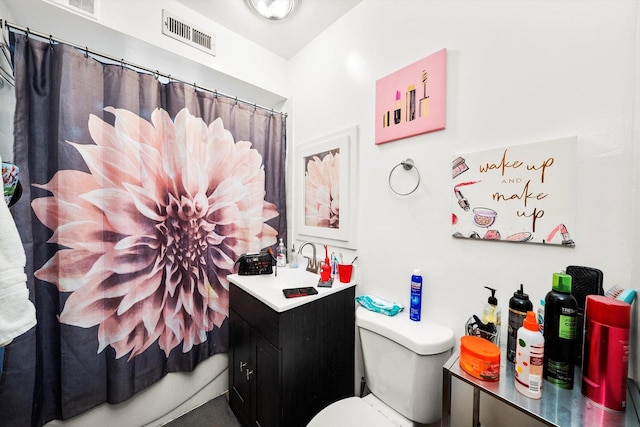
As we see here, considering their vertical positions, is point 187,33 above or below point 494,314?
above

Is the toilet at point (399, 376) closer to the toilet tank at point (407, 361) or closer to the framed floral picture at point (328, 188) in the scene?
the toilet tank at point (407, 361)

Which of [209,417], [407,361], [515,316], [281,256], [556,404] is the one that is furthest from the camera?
[281,256]

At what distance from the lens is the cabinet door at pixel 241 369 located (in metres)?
1.28

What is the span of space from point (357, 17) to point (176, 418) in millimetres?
2666

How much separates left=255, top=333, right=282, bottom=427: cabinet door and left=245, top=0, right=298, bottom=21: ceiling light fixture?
5.95 ft

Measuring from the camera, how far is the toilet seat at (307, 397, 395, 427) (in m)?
0.94

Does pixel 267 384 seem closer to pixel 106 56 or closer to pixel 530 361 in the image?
pixel 530 361

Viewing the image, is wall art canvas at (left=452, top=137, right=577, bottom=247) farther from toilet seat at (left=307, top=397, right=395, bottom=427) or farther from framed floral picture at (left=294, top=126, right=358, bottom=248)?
toilet seat at (left=307, top=397, right=395, bottom=427)

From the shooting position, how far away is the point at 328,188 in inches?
61.4

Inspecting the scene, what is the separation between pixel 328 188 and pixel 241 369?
119 centimetres

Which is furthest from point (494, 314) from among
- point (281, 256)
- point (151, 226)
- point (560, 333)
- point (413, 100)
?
point (151, 226)

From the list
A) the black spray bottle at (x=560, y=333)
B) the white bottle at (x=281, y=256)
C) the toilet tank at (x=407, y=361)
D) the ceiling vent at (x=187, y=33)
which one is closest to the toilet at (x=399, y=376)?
the toilet tank at (x=407, y=361)

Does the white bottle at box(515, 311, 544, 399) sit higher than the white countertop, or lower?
higher

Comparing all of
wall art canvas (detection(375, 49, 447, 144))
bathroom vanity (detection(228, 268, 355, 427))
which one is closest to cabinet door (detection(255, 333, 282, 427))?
bathroom vanity (detection(228, 268, 355, 427))
